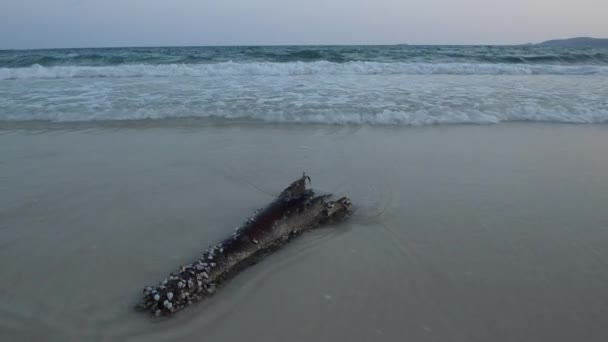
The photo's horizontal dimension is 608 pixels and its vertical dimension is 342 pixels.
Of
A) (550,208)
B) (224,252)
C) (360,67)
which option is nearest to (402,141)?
(550,208)

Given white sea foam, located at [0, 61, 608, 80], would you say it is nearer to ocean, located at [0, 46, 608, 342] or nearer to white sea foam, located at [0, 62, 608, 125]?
white sea foam, located at [0, 62, 608, 125]

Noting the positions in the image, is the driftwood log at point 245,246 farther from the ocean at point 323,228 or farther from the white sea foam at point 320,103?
the white sea foam at point 320,103

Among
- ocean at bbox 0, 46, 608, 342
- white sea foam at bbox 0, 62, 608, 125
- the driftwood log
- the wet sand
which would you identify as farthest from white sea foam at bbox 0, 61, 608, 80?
the driftwood log

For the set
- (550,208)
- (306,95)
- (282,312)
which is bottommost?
(282,312)

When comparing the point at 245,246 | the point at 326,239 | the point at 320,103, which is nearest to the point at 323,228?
the point at 326,239

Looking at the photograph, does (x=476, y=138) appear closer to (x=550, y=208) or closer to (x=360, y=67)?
(x=550, y=208)

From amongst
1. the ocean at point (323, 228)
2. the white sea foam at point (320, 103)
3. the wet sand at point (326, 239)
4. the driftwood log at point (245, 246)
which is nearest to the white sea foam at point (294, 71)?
the white sea foam at point (320, 103)

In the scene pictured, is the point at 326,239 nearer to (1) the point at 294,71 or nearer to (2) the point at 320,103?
(2) the point at 320,103
